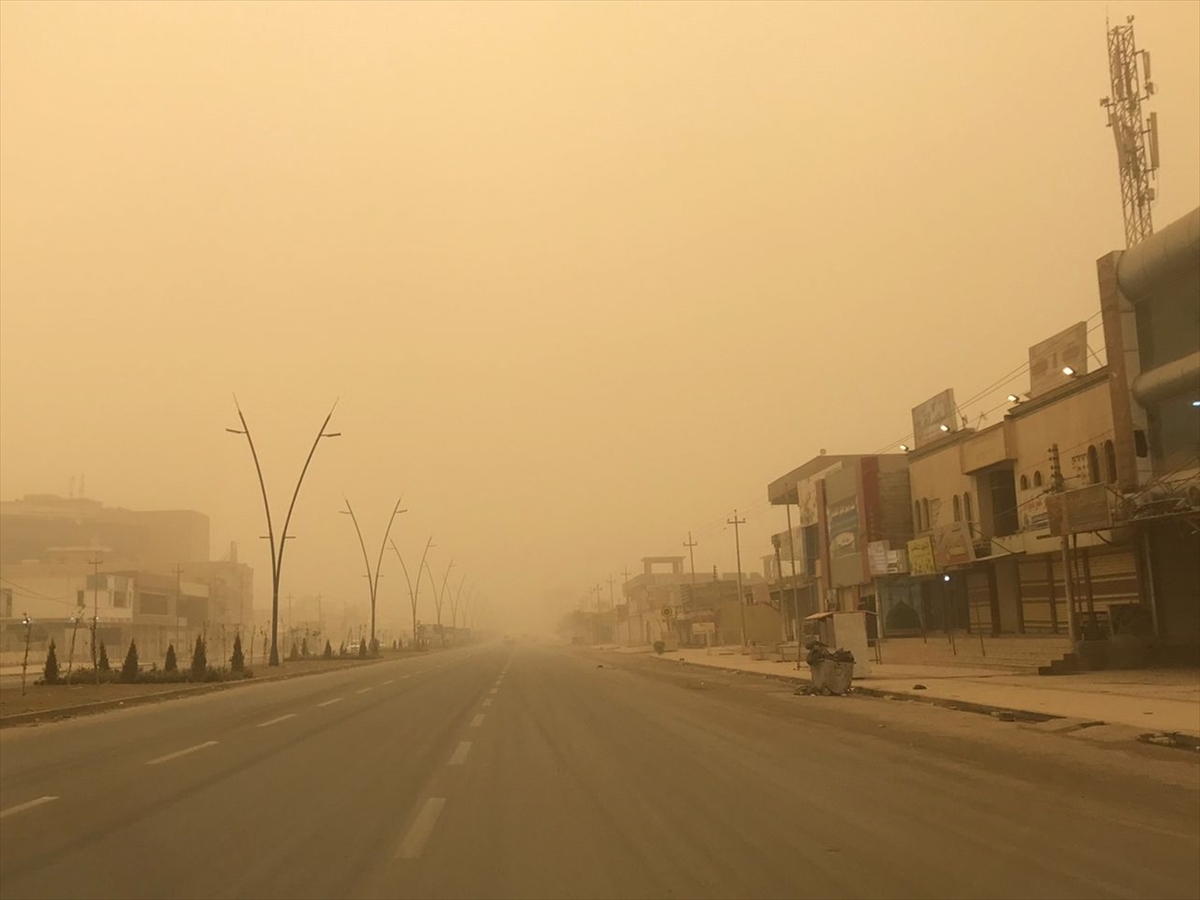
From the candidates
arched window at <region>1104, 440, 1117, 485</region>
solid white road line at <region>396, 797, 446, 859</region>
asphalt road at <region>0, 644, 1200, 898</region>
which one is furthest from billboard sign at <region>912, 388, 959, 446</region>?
solid white road line at <region>396, 797, 446, 859</region>

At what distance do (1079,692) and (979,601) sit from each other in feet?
62.3

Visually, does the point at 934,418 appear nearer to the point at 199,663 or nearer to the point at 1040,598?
the point at 1040,598

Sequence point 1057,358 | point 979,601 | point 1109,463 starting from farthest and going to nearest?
point 979,601 → point 1057,358 → point 1109,463

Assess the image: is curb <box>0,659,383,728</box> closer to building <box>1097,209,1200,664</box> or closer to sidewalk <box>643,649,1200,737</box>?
A: sidewalk <box>643,649,1200,737</box>

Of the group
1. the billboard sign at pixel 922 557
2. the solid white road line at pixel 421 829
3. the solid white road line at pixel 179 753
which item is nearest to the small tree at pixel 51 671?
the solid white road line at pixel 179 753

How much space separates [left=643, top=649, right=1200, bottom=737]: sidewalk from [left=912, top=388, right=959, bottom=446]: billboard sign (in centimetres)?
1275

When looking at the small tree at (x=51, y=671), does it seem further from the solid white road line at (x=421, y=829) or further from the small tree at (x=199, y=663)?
the solid white road line at (x=421, y=829)

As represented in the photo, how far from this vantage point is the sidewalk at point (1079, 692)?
774 inches

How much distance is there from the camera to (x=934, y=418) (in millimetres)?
49031

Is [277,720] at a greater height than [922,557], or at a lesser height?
lesser

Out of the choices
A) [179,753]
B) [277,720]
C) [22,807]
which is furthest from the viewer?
[277,720]

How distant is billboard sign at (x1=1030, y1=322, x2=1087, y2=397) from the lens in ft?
120

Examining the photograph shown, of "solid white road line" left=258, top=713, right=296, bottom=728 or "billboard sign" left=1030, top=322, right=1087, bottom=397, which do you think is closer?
"solid white road line" left=258, top=713, right=296, bottom=728

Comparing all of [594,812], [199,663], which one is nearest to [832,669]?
[594,812]
